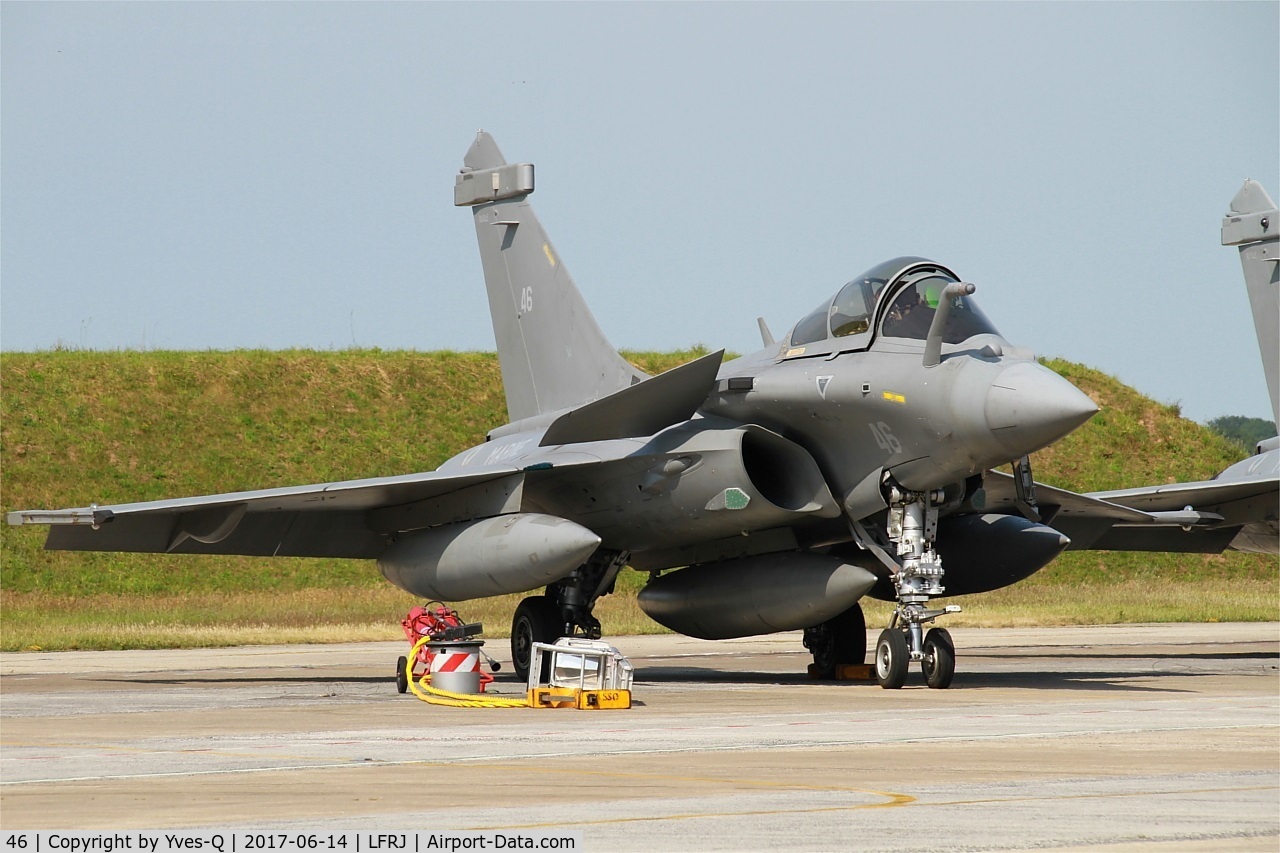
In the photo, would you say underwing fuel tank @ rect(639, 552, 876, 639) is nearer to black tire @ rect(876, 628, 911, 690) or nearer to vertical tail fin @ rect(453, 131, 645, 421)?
black tire @ rect(876, 628, 911, 690)

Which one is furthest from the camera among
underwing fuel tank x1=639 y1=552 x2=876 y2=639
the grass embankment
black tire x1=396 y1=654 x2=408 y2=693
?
the grass embankment

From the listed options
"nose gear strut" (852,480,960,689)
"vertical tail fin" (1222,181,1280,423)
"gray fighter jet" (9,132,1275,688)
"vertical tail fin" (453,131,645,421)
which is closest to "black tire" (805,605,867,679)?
"gray fighter jet" (9,132,1275,688)

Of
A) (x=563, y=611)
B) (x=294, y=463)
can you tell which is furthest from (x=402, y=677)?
(x=294, y=463)

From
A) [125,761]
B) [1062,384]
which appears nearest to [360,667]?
[1062,384]

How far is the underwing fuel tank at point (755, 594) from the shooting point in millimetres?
13188

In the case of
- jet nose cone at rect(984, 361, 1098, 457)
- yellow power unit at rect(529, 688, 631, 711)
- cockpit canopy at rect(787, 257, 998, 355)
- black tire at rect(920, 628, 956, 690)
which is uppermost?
cockpit canopy at rect(787, 257, 998, 355)

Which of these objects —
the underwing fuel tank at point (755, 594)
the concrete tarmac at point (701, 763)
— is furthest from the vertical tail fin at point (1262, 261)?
the underwing fuel tank at point (755, 594)

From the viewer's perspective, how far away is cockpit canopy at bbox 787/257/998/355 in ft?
40.8

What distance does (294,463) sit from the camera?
43219 mm

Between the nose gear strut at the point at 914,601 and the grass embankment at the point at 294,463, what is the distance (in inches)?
548

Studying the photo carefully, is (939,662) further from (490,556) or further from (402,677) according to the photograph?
(402,677)

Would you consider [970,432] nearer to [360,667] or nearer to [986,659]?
[986,659]

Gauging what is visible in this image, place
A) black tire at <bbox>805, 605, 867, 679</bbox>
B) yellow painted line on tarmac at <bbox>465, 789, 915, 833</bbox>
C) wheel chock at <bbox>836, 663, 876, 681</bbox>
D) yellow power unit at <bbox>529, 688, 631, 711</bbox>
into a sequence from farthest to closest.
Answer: black tire at <bbox>805, 605, 867, 679</bbox>
wheel chock at <bbox>836, 663, 876, 681</bbox>
yellow power unit at <bbox>529, 688, 631, 711</bbox>
yellow painted line on tarmac at <bbox>465, 789, 915, 833</bbox>

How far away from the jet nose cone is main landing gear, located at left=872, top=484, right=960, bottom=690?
4.07 ft
